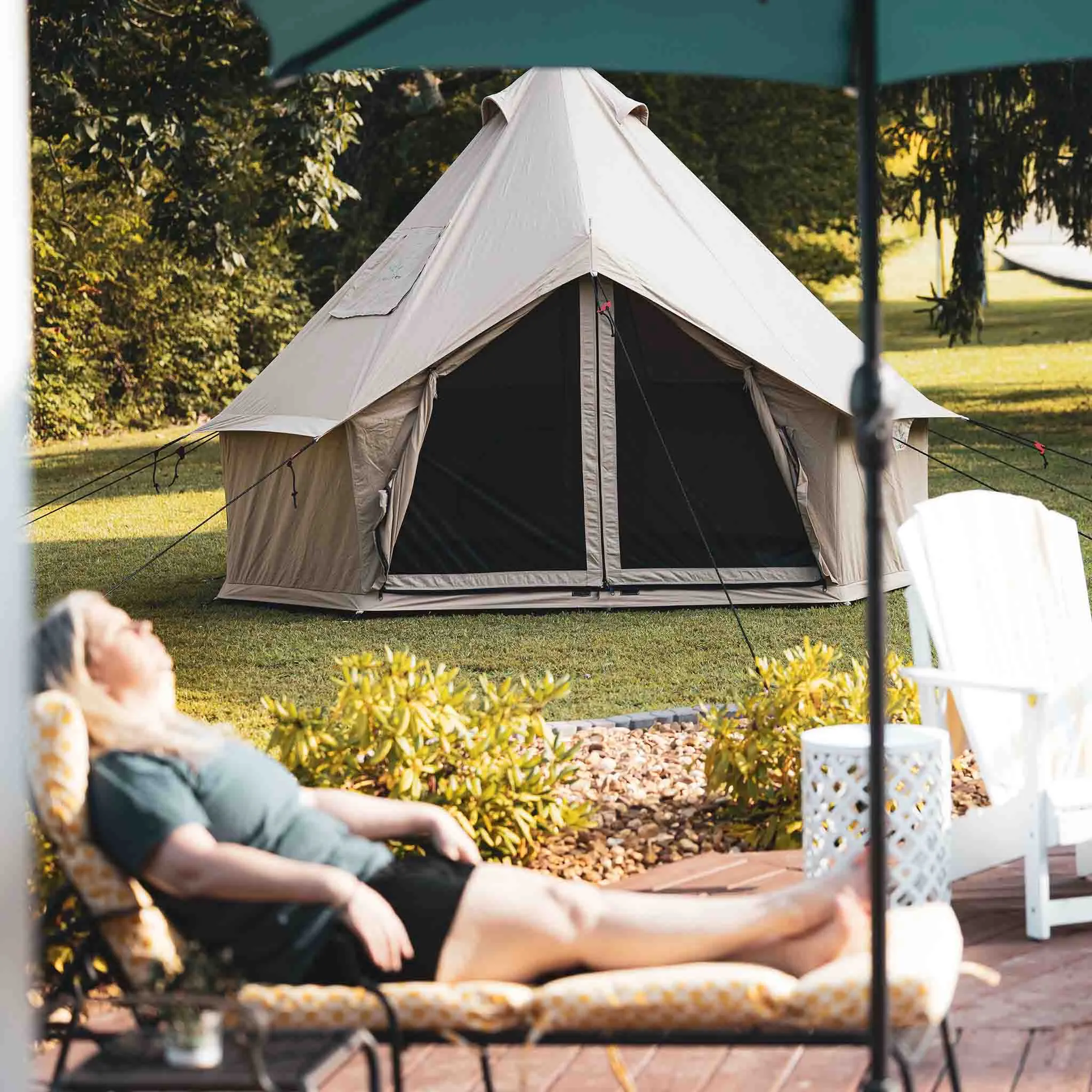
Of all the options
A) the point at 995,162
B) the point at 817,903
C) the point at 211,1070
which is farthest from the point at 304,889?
the point at 995,162

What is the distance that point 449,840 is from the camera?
2.73 metres

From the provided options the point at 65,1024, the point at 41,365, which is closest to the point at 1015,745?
the point at 65,1024

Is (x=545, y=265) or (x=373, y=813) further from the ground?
(x=545, y=265)

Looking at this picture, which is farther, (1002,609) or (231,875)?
(1002,609)

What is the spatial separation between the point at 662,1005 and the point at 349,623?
599 cm

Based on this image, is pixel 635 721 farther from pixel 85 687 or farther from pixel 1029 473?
pixel 1029 473

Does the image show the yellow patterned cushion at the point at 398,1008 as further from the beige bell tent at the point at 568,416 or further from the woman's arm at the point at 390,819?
the beige bell tent at the point at 568,416

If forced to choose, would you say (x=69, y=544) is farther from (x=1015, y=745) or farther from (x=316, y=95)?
(x=1015, y=745)

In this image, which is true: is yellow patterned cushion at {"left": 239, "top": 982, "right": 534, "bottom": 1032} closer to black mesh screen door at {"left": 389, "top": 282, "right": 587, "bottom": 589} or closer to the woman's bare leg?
the woman's bare leg

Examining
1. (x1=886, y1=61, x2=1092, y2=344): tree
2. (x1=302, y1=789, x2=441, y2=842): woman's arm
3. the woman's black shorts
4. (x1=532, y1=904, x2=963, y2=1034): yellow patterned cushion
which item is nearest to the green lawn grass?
(x1=886, y1=61, x2=1092, y2=344): tree

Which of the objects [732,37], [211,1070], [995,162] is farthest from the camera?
[995,162]

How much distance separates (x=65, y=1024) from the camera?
100 inches

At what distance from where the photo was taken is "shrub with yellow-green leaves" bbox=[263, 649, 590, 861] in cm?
386

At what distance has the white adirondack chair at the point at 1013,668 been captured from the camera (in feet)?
11.4
